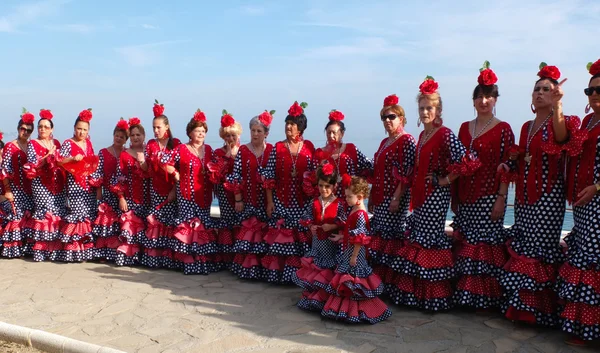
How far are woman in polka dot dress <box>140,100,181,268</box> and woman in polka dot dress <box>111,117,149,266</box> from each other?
5.0 inches

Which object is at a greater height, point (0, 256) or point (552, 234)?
point (552, 234)

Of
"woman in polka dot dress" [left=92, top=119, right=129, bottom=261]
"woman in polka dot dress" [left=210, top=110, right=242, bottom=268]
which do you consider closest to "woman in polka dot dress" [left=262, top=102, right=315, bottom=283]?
"woman in polka dot dress" [left=210, top=110, right=242, bottom=268]

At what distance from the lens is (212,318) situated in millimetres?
4969

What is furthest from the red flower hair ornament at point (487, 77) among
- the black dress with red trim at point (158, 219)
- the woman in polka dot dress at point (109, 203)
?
the woman in polka dot dress at point (109, 203)

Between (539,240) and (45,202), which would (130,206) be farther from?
(539,240)

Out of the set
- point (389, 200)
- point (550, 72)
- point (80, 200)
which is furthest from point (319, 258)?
point (80, 200)

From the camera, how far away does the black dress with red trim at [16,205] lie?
7172 mm

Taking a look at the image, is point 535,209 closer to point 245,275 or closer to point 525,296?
point 525,296

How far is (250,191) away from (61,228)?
2.72 meters

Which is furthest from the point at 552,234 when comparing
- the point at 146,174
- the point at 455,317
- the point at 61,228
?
the point at 61,228

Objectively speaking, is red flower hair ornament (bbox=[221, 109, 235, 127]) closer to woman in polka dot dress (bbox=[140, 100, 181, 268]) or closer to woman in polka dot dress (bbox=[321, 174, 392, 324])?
woman in polka dot dress (bbox=[140, 100, 181, 268])

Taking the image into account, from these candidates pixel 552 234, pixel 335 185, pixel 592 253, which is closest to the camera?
pixel 592 253

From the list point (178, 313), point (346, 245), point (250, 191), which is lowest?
point (178, 313)

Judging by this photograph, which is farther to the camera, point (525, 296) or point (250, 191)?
point (250, 191)
